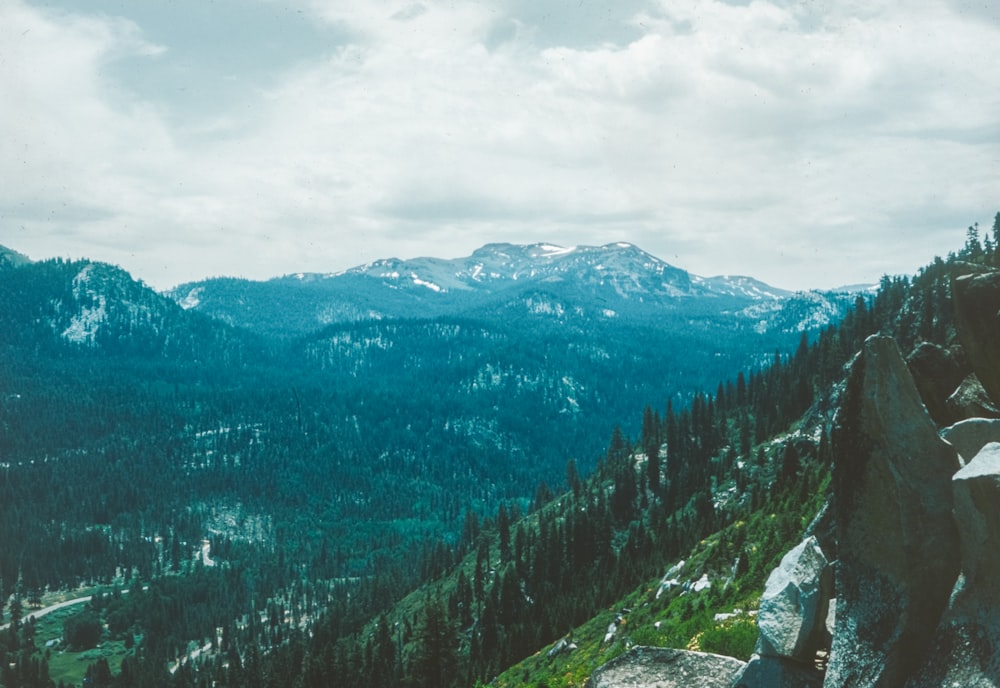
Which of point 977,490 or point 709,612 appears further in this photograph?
point 709,612

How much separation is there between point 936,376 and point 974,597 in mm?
8703

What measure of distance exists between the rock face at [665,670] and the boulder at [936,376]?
9.28 m

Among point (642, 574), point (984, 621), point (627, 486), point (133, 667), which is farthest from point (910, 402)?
point (133, 667)

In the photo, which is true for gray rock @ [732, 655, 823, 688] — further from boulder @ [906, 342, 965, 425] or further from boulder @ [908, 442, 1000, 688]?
boulder @ [906, 342, 965, 425]

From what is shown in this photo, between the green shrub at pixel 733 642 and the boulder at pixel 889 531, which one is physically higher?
the boulder at pixel 889 531

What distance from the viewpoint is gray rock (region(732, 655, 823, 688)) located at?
56.0ft

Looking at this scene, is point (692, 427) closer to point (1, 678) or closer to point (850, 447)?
point (850, 447)

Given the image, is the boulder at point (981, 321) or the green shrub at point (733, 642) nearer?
the boulder at point (981, 321)

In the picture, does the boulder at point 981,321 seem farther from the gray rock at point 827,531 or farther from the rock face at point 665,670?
the rock face at point 665,670

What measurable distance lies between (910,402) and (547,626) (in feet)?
283

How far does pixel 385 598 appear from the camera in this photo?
178500 millimetres

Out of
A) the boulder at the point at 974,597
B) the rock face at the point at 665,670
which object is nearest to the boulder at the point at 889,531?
the boulder at the point at 974,597

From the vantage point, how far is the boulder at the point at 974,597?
1313 centimetres

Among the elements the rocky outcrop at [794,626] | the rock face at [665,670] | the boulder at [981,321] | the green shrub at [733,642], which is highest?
the boulder at [981,321]
